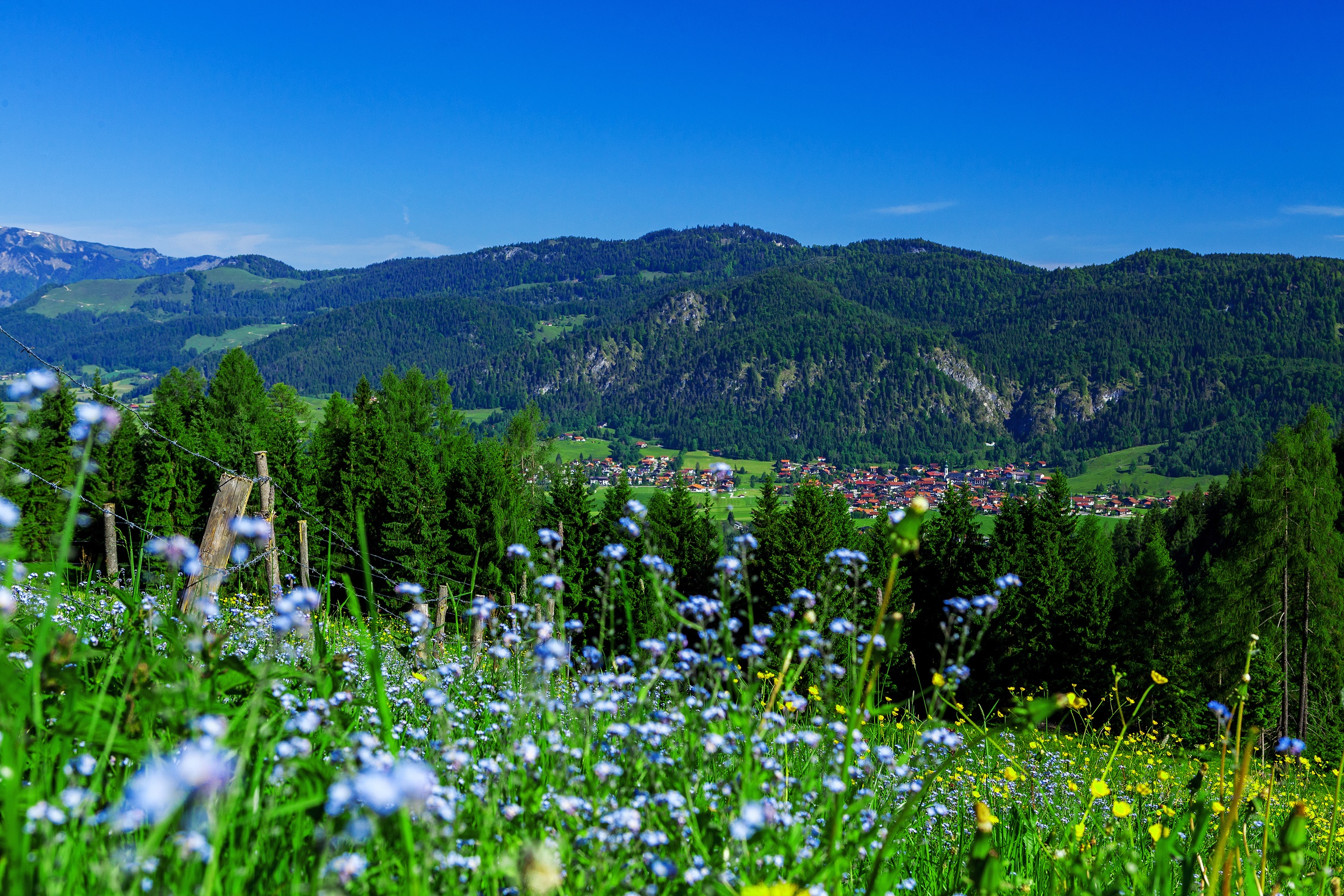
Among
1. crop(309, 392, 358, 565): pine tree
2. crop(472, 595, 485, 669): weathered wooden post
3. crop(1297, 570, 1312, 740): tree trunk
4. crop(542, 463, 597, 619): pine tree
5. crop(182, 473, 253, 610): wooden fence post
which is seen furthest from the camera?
crop(309, 392, 358, 565): pine tree

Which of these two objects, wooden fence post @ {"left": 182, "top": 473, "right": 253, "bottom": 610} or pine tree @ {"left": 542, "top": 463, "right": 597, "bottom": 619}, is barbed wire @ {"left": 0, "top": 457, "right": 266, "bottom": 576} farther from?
pine tree @ {"left": 542, "top": 463, "right": 597, "bottom": 619}

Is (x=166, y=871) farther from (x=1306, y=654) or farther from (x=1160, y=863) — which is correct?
(x=1306, y=654)

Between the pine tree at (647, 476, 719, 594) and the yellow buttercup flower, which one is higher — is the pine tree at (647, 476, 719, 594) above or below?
below

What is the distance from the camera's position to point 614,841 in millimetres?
1912

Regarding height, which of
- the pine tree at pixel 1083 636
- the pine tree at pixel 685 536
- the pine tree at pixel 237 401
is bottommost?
the pine tree at pixel 1083 636

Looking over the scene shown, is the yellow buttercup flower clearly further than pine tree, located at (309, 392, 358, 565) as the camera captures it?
No

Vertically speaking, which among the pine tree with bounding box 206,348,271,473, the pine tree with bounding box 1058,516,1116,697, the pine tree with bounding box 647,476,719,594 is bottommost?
the pine tree with bounding box 1058,516,1116,697

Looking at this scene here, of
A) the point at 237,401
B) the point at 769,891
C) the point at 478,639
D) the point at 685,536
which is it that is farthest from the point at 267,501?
the point at 237,401

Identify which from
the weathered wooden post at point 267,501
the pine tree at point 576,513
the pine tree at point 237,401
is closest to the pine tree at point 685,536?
the pine tree at point 576,513

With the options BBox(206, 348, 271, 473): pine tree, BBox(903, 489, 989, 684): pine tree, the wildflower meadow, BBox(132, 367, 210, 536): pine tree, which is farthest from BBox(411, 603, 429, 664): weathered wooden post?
BBox(206, 348, 271, 473): pine tree

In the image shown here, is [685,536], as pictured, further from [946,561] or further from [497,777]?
[497,777]

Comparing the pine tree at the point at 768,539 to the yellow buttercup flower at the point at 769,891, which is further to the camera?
the pine tree at the point at 768,539

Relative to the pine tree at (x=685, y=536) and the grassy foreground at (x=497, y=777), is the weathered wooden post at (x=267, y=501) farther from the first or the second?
the pine tree at (x=685, y=536)

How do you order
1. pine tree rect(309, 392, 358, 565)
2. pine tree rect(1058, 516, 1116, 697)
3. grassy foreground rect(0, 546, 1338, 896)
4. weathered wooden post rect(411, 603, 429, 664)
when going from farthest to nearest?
pine tree rect(309, 392, 358, 565), pine tree rect(1058, 516, 1116, 697), weathered wooden post rect(411, 603, 429, 664), grassy foreground rect(0, 546, 1338, 896)
